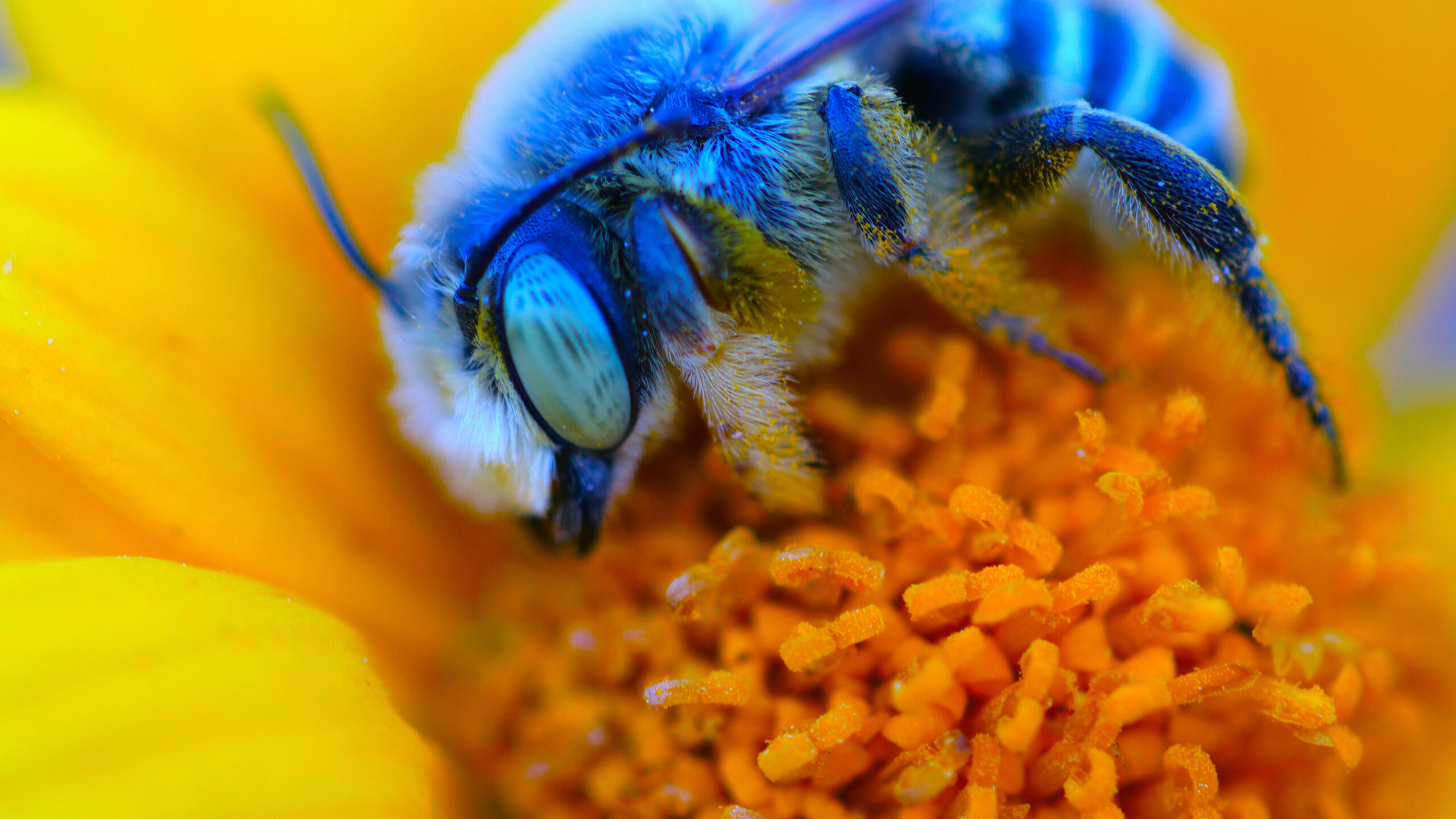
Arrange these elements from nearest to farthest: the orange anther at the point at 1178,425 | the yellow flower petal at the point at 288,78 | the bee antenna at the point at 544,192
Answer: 1. the bee antenna at the point at 544,192
2. the orange anther at the point at 1178,425
3. the yellow flower petal at the point at 288,78

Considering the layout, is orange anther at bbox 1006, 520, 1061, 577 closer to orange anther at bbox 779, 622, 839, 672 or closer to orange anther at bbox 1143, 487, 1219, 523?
orange anther at bbox 1143, 487, 1219, 523

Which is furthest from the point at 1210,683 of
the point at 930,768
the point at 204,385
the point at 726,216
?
the point at 204,385

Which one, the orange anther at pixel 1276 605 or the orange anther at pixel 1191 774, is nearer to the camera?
the orange anther at pixel 1191 774

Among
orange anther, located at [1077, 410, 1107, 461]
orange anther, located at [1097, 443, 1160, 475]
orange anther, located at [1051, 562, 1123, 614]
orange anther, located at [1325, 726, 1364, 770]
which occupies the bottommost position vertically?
orange anther, located at [1325, 726, 1364, 770]

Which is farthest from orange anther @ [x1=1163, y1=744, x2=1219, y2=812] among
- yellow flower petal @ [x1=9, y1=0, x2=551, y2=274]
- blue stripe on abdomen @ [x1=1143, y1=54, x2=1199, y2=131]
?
yellow flower petal @ [x1=9, y1=0, x2=551, y2=274]

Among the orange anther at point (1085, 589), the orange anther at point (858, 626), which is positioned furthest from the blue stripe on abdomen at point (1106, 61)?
the orange anther at point (858, 626)

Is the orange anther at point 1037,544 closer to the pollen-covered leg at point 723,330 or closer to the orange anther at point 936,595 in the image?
the orange anther at point 936,595

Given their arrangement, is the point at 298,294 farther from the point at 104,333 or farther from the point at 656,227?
the point at 656,227

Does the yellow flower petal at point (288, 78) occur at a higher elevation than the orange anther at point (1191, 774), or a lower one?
higher

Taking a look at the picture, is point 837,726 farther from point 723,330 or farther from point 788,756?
point 723,330
